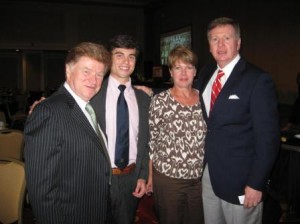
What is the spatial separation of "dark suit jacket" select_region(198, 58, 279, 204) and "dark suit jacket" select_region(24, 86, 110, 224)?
0.71 m

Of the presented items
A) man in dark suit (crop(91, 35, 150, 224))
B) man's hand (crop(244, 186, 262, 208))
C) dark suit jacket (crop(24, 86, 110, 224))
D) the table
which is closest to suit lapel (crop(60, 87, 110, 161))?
dark suit jacket (crop(24, 86, 110, 224))

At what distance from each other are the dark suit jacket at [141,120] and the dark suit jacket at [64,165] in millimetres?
490

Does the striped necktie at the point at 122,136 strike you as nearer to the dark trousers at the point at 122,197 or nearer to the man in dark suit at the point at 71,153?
the dark trousers at the point at 122,197

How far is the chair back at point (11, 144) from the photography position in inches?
127

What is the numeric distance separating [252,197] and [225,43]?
3.01 feet

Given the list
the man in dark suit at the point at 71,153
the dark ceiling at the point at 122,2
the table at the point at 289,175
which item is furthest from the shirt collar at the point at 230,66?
the dark ceiling at the point at 122,2

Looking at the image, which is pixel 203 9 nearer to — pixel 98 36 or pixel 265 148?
pixel 98 36

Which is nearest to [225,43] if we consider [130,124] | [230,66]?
[230,66]

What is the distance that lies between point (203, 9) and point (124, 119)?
638 centimetres

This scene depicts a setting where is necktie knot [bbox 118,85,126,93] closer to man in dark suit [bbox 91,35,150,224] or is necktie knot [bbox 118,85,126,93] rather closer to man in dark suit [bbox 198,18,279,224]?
man in dark suit [bbox 91,35,150,224]

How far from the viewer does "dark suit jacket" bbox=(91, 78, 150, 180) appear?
1.90 meters

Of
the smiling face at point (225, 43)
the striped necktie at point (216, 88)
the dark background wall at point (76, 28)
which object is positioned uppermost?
the dark background wall at point (76, 28)

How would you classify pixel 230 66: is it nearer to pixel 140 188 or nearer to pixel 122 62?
pixel 122 62

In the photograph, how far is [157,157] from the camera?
6.72 feet
